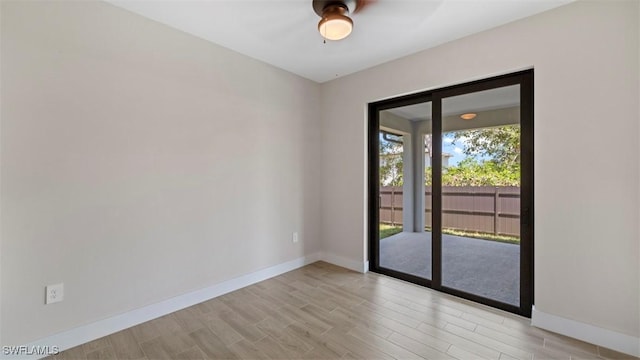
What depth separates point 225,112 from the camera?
111 inches

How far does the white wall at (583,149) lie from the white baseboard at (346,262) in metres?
1.75

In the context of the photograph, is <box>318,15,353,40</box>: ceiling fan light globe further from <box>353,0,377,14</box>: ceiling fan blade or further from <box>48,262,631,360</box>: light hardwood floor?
<box>48,262,631,360</box>: light hardwood floor

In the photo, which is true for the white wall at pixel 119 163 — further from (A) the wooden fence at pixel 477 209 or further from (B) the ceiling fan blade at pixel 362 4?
(A) the wooden fence at pixel 477 209

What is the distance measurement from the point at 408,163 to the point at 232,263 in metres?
2.45

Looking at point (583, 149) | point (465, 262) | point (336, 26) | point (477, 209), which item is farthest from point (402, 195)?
point (336, 26)

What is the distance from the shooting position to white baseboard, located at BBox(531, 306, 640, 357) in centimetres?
185

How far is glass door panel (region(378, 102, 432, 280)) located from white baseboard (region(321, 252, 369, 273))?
9.1 inches

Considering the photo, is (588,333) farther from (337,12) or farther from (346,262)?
(337,12)

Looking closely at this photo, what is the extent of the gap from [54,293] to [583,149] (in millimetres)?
3993

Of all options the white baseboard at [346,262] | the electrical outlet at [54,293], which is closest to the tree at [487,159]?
the white baseboard at [346,262]

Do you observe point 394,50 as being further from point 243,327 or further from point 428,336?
point 243,327

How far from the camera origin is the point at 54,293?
1862mm

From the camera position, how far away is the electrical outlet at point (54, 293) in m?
1.84

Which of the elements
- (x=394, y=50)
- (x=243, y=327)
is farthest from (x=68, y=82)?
(x=394, y=50)
